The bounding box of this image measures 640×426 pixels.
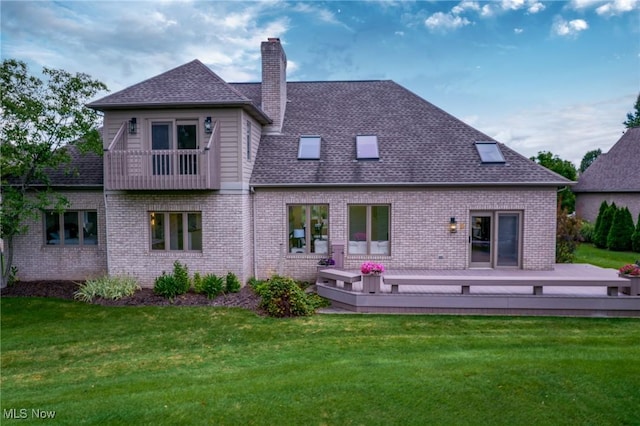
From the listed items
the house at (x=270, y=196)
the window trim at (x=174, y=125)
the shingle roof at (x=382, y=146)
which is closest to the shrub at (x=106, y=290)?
the house at (x=270, y=196)

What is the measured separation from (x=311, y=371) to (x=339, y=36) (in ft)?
47.4

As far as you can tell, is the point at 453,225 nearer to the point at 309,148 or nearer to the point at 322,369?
the point at 309,148

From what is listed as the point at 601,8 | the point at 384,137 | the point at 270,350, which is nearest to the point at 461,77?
the point at 601,8

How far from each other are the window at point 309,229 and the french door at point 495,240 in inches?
191

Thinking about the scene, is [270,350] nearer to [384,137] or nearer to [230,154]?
[230,154]

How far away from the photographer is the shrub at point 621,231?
21.4 metres

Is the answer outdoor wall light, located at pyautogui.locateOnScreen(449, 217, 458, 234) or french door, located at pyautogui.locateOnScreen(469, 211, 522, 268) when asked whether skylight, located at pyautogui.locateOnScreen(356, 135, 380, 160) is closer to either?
outdoor wall light, located at pyautogui.locateOnScreen(449, 217, 458, 234)

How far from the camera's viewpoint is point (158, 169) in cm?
1093

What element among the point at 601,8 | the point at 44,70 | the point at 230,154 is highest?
the point at 601,8

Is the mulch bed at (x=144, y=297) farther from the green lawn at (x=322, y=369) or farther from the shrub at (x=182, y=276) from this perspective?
the green lawn at (x=322, y=369)

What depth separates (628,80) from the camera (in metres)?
16.1

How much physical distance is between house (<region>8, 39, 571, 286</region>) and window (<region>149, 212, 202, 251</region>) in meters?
0.03

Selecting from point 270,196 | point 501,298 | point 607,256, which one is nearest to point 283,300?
point 270,196

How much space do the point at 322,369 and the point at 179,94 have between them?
887 cm
